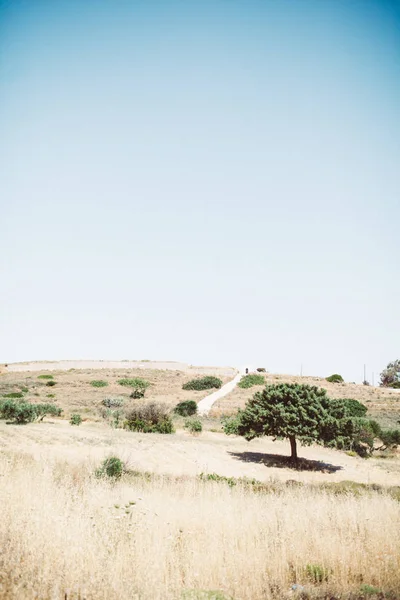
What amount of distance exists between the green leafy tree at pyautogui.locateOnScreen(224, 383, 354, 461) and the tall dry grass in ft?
33.9

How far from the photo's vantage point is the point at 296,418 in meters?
17.3

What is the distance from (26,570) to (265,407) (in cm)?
1563

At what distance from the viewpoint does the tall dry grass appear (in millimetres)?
4023

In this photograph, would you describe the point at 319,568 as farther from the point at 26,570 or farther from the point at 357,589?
the point at 26,570

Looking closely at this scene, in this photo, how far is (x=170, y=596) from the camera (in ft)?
12.5

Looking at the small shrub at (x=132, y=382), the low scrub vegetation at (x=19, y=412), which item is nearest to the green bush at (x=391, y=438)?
the low scrub vegetation at (x=19, y=412)

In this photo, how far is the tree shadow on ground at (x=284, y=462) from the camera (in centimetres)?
1811

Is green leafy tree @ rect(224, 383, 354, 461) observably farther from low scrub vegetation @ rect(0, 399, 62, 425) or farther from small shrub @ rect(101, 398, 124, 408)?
small shrub @ rect(101, 398, 124, 408)

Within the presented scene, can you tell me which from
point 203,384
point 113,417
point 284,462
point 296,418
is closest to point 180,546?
point 296,418

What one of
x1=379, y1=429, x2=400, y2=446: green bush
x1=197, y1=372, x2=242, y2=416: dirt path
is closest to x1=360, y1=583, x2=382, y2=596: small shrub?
x1=379, y1=429, x2=400, y2=446: green bush

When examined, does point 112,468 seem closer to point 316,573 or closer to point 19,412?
point 316,573

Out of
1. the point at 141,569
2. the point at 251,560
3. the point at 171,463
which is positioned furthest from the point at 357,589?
the point at 171,463

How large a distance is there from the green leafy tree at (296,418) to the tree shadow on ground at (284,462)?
0.67 m

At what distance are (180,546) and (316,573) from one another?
6.31ft
